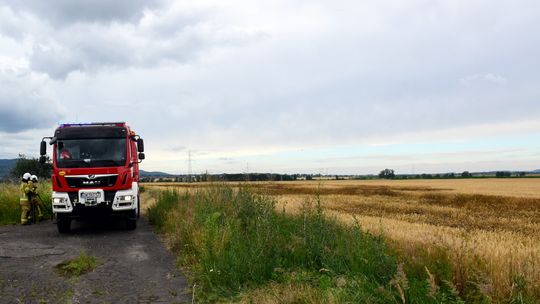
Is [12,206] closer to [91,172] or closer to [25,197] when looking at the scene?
[25,197]

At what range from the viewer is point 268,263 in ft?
21.9

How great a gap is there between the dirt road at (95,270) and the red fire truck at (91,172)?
0.78 metres

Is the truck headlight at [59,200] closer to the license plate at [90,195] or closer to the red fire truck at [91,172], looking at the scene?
the red fire truck at [91,172]

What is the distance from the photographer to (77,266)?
8203 mm

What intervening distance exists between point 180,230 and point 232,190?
2.65 metres

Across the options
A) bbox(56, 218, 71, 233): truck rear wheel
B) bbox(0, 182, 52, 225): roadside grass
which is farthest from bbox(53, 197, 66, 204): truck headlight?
bbox(0, 182, 52, 225): roadside grass

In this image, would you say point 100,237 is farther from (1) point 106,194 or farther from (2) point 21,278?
(2) point 21,278

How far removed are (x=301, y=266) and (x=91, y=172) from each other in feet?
26.4

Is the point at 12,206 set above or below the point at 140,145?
below

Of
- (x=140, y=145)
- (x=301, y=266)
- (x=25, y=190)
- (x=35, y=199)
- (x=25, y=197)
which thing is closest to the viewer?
(x=301, y=266)

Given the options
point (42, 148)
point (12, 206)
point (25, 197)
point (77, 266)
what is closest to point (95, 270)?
point (77, 266)

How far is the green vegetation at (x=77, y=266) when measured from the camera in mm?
7949

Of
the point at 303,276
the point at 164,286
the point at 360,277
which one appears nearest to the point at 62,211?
the point at 164,286

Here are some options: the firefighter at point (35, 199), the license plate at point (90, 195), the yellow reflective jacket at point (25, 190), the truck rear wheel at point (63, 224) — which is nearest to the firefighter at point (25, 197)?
the yellow reflective jacket at point (25, 190)
